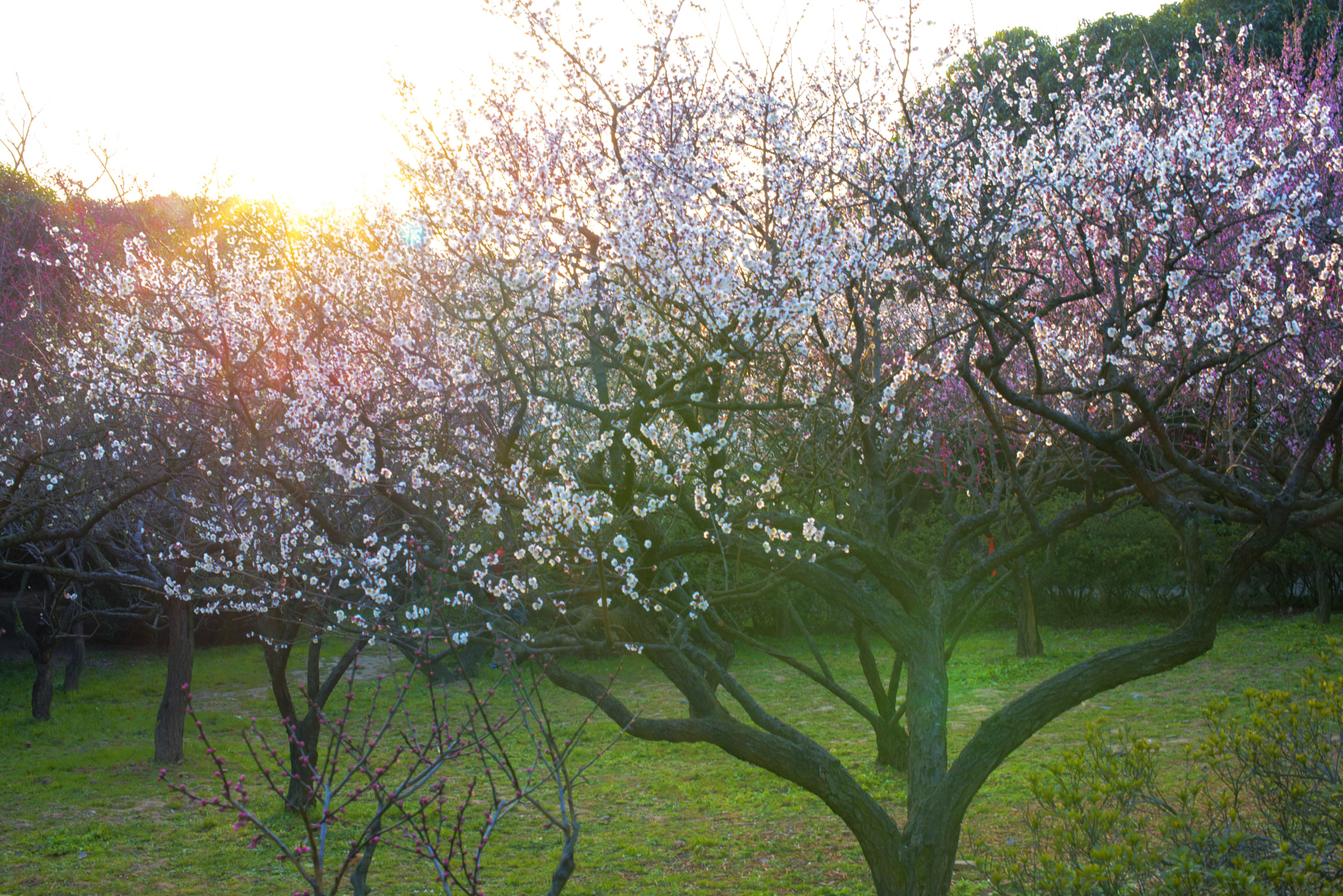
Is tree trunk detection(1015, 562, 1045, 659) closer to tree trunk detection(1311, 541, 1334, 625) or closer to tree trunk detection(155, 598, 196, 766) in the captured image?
tree trunk detection(1311, 541, 1334, 625)

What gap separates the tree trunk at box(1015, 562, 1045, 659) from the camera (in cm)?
1725

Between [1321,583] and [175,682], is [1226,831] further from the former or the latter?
[1321,583]

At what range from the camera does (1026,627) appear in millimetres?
17609

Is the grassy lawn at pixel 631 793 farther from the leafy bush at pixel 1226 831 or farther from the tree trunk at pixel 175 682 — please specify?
the leafy bush at pixel 1226 831

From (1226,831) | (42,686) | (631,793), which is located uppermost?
(1226,831)

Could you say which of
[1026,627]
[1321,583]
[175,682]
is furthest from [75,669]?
[1321,583]

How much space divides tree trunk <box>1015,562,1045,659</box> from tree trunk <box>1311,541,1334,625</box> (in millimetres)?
5590

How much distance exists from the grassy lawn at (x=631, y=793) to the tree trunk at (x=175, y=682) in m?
0.32

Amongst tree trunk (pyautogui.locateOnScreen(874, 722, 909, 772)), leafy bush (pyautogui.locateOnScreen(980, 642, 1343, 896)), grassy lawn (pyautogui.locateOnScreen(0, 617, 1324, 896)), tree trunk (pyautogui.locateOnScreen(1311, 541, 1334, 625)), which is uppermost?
tree trunk (pyautogui.locateOnScreen(1311, 541, 1334, 625))

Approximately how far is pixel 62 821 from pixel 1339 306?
14110 millimetres

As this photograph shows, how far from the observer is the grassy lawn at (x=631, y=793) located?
8.51 meters

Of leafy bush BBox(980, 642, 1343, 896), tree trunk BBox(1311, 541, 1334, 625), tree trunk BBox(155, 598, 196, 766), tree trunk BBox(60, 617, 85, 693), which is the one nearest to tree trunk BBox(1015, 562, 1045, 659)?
tree trunk BBox(1311, 541, 1334, 625)

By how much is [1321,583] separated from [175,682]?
793 inches

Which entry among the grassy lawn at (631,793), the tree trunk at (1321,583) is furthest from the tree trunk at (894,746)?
the tree trunk at (1321,583)
